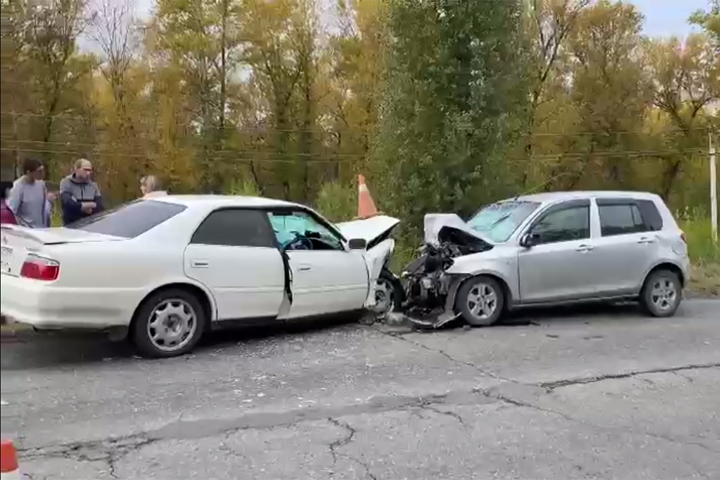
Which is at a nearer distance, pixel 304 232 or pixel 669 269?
pixel 304 232

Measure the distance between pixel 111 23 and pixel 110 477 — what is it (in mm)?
16189

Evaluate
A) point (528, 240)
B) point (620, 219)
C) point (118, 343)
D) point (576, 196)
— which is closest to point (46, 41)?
point (118, 343)

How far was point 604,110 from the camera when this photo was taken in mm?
40844

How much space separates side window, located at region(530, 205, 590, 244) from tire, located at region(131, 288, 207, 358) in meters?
4.21

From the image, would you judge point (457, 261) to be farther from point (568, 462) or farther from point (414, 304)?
point (568, 462)

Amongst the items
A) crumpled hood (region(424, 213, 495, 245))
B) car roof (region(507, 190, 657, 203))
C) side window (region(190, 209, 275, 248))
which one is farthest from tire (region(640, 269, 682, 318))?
side window (region(190, 209, 275, 248))

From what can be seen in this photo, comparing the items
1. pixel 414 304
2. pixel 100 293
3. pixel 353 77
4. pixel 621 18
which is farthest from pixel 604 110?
pixel 100 293

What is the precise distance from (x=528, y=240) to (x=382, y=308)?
6.41 ft

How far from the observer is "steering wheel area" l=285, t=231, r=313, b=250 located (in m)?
8.98

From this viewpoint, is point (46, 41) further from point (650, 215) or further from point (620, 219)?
point (650, 215)

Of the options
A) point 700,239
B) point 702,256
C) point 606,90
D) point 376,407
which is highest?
point 606,90

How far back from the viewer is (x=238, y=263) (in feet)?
26.6

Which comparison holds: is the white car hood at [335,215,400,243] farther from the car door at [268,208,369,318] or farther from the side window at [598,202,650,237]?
the side window at [598,202,650,237]

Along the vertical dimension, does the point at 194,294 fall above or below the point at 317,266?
below
